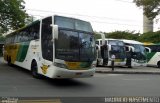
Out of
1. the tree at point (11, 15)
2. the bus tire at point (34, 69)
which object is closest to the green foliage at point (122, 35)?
the tree at point (11, 15)

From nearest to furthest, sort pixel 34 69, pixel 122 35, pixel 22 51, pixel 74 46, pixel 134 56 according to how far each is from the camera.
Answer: pixel 74 46 < pixel 34 69 < pixel 22 51 < pixel 134 56 < pixel 122 35

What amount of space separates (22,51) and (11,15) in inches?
246

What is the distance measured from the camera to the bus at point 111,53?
27547 mm

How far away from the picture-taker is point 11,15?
26219 millimetres

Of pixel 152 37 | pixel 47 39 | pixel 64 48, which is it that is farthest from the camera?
pixel 152 37

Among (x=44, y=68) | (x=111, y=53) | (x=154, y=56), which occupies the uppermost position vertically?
(x=111, y=53)

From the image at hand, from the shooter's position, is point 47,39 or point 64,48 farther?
point 47,39

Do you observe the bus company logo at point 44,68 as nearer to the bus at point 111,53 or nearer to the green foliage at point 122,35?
the bus at point 111,53

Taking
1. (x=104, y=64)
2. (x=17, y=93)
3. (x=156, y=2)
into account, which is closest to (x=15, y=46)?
(x=104, y=64)

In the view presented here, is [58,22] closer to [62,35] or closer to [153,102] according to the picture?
[62,35]

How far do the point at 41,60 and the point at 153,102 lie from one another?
22.3 feet

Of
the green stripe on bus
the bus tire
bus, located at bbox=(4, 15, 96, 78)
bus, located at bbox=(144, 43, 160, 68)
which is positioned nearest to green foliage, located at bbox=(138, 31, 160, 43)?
bus, located at bbox=(144, 43, 160, 68)

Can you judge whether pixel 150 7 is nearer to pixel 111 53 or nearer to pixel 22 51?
pixel 111 53

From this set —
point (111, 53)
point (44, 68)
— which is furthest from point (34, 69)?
point (111, 53)
